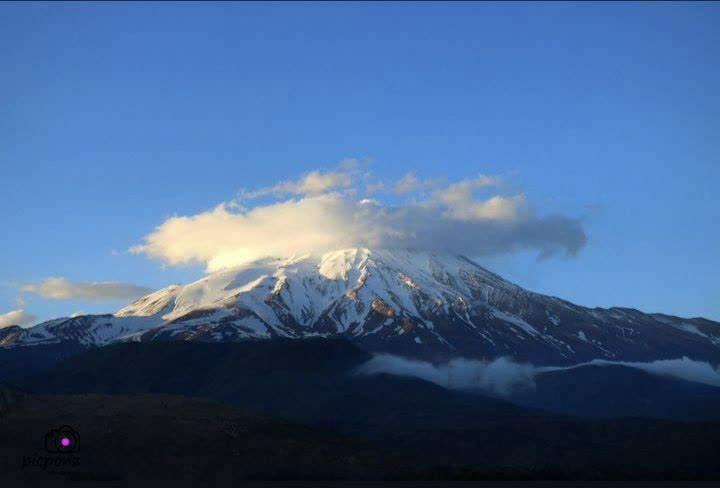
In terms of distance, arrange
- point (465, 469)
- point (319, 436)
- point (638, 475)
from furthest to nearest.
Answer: point (319, 436) < point (638, 475) < point (465, 469)

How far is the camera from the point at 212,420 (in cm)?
14838

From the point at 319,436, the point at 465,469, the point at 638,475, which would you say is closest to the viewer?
the point at 465,469

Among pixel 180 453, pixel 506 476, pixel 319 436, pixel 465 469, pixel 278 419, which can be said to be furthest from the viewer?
pixel 278 419

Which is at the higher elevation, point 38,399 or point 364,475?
point 38,399

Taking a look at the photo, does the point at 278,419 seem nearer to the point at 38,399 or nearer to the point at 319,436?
the point at 319,436

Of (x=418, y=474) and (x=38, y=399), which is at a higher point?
(x=38, y=399)

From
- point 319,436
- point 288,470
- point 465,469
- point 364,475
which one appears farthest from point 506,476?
point 319,436

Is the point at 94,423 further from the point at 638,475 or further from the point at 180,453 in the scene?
the point at 638,475

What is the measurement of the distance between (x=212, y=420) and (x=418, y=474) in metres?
44.2

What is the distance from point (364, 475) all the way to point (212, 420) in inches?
1510

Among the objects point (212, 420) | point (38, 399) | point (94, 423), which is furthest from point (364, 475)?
point (38, 399)

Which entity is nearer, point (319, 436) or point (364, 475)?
point (364, 475)

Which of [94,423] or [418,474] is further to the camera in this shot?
[94,423]

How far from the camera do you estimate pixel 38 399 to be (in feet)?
520
